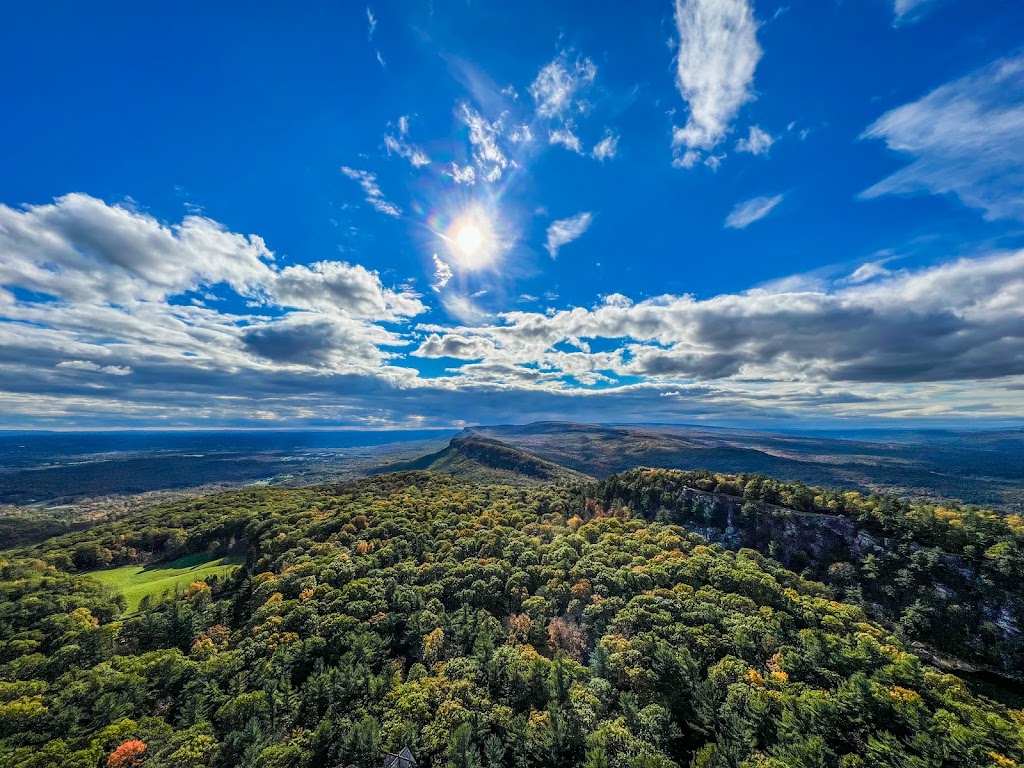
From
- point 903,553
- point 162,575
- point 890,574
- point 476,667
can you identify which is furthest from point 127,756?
point 903,553

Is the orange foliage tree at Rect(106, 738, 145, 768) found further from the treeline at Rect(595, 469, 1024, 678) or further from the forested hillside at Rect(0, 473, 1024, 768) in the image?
the treeline at Rect(595, 469, 1024, 678)

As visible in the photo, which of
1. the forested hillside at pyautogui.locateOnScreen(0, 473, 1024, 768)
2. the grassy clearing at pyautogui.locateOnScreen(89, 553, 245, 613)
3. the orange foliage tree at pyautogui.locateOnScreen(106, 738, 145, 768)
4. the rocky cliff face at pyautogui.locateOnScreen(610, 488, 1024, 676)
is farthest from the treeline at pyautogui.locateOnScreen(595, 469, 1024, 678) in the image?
the grassy clearing at pyautogui.locateOnScreen(89, 553, 245, 613)

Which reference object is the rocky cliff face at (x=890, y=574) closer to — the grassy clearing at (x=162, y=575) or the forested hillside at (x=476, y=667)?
the forested hillside at (x=476, y=667)

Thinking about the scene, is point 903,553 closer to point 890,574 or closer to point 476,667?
point 890,574

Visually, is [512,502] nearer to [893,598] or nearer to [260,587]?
[260,587]

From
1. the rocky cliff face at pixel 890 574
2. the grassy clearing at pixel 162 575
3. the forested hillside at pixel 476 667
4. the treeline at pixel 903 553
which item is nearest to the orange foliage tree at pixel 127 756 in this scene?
the forested hillside at pixel 476 667

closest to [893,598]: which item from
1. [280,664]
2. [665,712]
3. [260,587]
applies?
[665,712]
